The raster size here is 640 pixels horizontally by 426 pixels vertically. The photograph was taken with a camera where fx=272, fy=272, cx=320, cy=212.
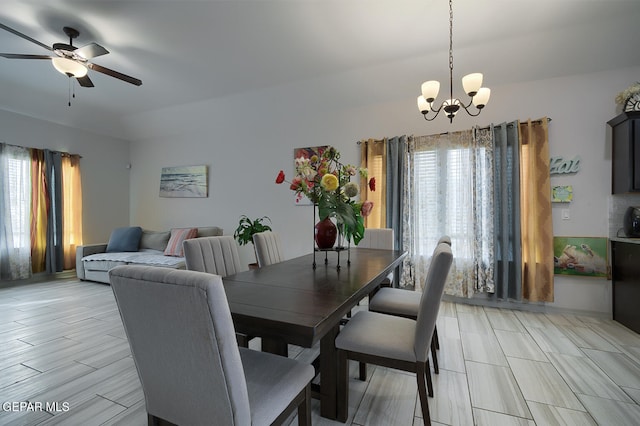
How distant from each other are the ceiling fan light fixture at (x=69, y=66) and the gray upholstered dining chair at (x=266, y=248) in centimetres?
240

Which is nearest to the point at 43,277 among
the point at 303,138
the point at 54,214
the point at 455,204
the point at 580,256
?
the point at 54,214

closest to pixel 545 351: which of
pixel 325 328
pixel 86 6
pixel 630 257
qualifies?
pixel 630 257

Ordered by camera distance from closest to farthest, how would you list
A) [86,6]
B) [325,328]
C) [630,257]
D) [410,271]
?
[325,328] → [86,6] → [630,257] → [410,271]

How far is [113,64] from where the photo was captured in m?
3.32

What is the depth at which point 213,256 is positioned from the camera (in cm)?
189

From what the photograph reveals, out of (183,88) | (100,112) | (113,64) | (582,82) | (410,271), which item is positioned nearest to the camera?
Result: (582,82)

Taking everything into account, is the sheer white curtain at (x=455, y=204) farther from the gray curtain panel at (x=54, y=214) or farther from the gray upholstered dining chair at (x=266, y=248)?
the gray curtain panel at (x=54, y=214)

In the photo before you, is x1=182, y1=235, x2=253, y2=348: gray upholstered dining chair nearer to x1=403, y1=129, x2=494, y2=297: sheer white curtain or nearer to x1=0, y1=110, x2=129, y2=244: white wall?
x1=403, y1=129, x2=494, y2=297: sheer white curtain

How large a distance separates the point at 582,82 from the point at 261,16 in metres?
3.44

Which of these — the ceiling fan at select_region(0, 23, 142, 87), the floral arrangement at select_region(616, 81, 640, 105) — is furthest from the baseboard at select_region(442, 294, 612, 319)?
the ceiling fan at select_region(0, 23, 142, 87)

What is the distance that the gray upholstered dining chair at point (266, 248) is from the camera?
223 centimetres

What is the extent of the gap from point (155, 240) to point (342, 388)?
4882mm

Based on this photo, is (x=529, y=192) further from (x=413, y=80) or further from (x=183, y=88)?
(x=183, y=88)

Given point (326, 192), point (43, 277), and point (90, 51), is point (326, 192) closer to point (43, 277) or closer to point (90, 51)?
point (90, 51)
